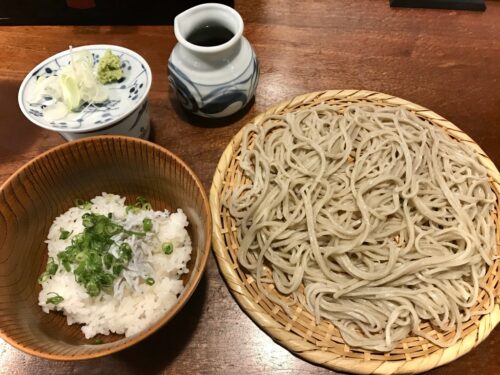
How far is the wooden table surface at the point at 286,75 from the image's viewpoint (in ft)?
4.75

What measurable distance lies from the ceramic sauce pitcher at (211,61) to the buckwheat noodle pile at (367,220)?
19 centimetres

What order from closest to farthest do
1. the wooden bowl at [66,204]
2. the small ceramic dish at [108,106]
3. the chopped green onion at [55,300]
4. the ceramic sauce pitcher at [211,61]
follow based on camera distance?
the wooden bowl at [66,204]
the chopped green onion at [55,300]
the small ceramic dish at [108,106]
the ceramic sauce pitcher at [211,61]

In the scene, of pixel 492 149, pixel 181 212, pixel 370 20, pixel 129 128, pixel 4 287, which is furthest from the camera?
pixel 370 20

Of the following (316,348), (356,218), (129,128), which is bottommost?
(316,348)

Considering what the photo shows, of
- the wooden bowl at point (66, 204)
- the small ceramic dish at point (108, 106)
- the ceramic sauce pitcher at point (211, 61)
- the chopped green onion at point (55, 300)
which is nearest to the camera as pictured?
the wooden bowl at point (66, 204)

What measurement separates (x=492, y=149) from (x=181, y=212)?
1.44 metres

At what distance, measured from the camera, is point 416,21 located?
237 centimetres

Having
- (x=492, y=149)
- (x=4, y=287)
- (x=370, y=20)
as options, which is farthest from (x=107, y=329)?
(x=370, y=20)

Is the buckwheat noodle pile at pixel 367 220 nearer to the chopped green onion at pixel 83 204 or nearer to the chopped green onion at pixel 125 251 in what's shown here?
the chopped green onion at pixel 125 251

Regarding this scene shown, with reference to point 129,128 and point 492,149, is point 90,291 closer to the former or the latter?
point 129,128

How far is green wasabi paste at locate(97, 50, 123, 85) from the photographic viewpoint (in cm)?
165

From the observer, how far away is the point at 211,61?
1.65 meters

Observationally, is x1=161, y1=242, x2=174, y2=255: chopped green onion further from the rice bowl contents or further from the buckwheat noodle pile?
the buckwheat noodle pile

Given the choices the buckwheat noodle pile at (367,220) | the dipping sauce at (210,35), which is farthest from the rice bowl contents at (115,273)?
the dipping sauce at (210,35)
